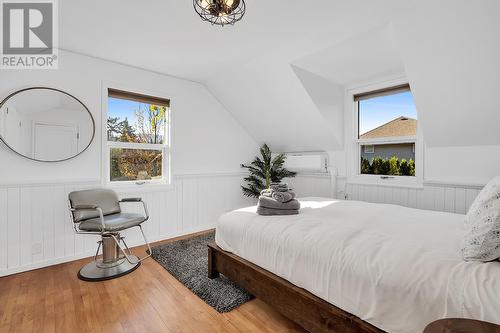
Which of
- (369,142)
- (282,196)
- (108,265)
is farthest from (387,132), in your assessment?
(108,265)

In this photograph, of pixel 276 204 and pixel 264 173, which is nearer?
pixel 276 204

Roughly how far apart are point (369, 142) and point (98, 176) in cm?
340

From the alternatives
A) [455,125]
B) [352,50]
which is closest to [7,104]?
[352,50]

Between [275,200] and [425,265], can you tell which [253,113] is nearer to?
[275,200]

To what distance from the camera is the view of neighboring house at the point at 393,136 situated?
2.92 metres

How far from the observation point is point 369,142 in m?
3.26

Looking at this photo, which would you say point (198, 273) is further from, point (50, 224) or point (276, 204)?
point (50, 224)

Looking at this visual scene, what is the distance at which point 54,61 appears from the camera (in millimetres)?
2518

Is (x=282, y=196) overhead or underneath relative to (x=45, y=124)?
underneath

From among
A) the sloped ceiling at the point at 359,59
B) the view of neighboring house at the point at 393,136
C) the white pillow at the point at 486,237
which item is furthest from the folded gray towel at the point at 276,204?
the view of neighboring house at the point at 393,136

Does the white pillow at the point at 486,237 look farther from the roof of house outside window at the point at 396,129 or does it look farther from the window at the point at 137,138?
the window at the point at 137,138

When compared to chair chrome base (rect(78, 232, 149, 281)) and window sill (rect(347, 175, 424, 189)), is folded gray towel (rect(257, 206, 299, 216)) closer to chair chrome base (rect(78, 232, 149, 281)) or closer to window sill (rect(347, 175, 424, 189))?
chair chrome base (rect(78, 232, 149, 281))

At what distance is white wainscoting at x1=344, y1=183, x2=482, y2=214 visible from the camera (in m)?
2.46

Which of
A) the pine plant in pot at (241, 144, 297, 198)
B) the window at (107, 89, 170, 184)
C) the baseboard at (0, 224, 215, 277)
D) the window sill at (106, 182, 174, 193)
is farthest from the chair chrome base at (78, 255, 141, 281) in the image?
the pine plant in pot at (241, 144, 297, 198)
